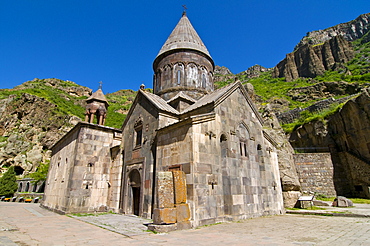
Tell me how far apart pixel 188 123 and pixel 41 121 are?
34.2 m

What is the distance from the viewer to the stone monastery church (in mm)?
7223

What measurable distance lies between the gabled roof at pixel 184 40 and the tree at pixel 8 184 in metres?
25.1

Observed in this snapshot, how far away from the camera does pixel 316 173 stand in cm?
1750

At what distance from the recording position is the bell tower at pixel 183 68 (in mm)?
13883

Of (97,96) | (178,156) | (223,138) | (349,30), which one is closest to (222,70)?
(349,30)

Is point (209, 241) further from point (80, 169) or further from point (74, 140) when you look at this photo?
point (74, 140)

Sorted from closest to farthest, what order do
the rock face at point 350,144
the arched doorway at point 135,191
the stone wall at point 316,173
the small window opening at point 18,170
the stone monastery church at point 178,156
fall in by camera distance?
the stone monastery church at point 178,156 < the arched doorway at point 135,191 < the rock face at point 350,144 < the stone wall at point 316,173 < the small window opening at point 18,170

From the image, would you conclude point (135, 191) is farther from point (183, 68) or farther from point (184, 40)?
point (184, 40)

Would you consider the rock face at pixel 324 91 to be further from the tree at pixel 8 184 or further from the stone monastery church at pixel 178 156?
the tree at pixel 8 184

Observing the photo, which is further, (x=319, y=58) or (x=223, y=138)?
(x=319, y=58)

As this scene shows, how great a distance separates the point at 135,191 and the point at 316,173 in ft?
51.4

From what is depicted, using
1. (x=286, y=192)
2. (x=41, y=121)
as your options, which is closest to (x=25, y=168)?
(x=41, y=121)

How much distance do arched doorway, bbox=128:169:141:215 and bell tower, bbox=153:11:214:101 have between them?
560 cm

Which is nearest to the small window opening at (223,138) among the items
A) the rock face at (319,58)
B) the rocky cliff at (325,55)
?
the rocky cliff at (325,55)
